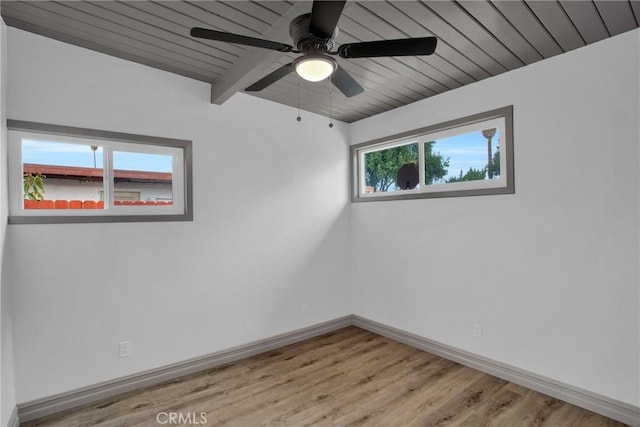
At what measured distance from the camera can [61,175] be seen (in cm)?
244

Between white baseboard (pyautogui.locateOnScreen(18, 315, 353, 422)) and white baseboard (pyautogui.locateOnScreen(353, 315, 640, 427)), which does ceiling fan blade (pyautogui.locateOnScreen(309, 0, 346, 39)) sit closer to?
white baseboard (pyautogui.locateOnScreen(18, 315, 353, 422))

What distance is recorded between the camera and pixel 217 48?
7.93 ft

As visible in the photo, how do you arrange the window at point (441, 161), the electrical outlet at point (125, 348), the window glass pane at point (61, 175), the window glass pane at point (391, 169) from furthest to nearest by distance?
the window glass pane at point (391, 169), the window at point (441, 161), the electrical outlet at point (125, 348), the window glass pane at point (61, 175)

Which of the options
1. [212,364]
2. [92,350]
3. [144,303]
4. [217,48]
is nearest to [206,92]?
[217,48]

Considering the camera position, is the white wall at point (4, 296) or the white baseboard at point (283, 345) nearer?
the white wall at point (4, 296)

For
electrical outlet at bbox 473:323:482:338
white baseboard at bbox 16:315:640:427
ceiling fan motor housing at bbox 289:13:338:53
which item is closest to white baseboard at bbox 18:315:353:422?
white baseboard at bbox 16:315:640:427

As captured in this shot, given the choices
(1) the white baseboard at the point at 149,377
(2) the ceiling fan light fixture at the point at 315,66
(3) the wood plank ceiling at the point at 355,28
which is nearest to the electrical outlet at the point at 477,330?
(1) the white baseboard at the point at 149,377

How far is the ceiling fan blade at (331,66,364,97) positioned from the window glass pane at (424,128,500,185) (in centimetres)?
149

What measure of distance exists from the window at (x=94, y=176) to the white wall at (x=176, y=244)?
0.08 m

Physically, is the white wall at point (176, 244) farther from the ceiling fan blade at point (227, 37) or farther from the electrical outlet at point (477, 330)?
the electrical outlet at point (477, 330)

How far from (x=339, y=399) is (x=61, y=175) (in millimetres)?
2661

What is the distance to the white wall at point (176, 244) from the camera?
2279 mm

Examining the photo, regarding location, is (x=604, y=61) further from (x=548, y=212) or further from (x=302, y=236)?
(x=302, y=236)

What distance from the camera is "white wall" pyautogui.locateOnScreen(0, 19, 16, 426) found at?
197 centimetres
